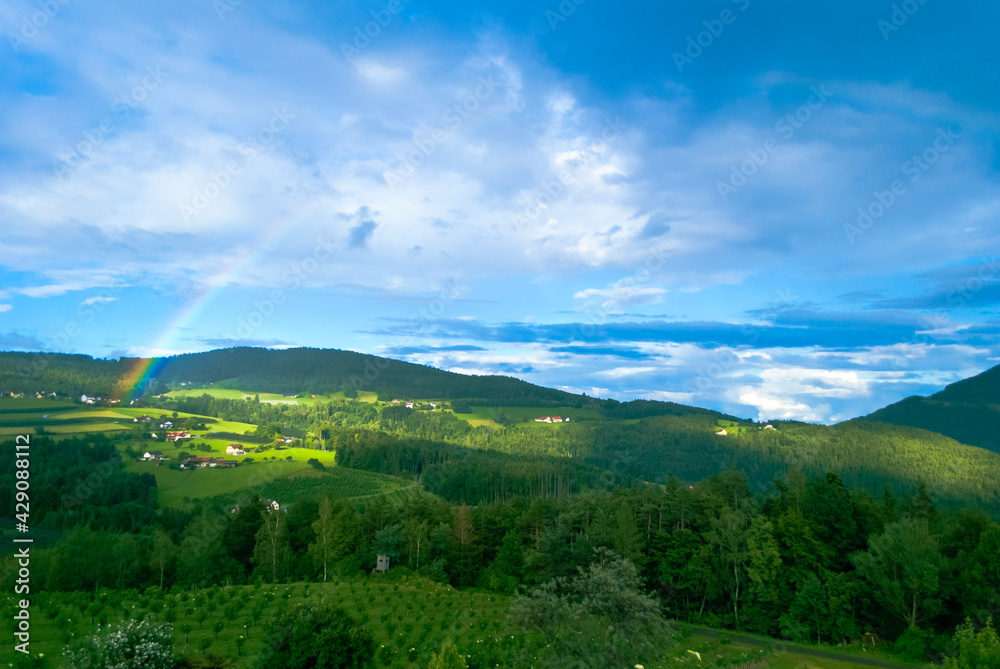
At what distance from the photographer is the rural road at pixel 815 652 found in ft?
119

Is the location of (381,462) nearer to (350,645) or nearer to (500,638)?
(500,638)

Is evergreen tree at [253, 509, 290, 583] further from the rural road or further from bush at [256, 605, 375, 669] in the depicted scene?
bush at [256, 605, 375, 669]

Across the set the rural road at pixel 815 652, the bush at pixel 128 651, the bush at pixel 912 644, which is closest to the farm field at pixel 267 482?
the rural road at pixel 815 652

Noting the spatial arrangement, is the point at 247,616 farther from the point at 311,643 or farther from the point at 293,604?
the point at 311,643

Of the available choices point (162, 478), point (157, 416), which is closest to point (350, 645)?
point (162, 478)

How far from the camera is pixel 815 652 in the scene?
3972cm

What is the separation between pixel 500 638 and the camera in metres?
31.8

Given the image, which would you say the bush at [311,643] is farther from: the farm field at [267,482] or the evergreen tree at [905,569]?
the farm field at [267,482]

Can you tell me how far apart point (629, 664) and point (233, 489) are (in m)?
99.7

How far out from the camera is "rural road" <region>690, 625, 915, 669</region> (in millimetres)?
36375

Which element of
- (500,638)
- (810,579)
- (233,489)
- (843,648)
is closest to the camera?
(500,638)

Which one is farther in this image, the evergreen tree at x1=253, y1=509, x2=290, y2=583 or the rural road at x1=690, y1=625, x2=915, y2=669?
the evergreen tree at x1=253, y1=509, x2=290, y2=583

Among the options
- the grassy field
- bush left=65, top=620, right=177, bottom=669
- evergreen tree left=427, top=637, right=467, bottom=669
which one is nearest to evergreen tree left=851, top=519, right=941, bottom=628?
the grassy field

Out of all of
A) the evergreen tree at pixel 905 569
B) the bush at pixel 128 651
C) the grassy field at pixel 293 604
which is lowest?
the grassy field at pixel 293 604
